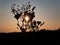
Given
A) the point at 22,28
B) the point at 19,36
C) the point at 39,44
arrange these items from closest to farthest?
the point at 39,44 → the point at 19,36 → the point at 22,28

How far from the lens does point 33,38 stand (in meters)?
17.9

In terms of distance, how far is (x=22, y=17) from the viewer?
47.1 m

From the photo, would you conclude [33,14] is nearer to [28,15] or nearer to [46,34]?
[28,15]

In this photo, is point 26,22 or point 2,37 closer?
point 2,37

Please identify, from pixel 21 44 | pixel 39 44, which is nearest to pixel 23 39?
pixel 21 44

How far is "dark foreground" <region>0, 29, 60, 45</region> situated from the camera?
17.4 meters

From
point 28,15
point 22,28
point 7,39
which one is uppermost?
point 7,39

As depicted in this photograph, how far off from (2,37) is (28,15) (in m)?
28.1

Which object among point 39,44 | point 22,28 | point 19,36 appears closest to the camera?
point 39,44

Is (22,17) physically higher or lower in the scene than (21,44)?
lower

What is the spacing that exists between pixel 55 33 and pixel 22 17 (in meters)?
29.4

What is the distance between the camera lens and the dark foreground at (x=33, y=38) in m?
17.4

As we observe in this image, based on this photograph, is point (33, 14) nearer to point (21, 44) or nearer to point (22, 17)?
point (22, 17)

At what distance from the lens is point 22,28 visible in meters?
46.4
